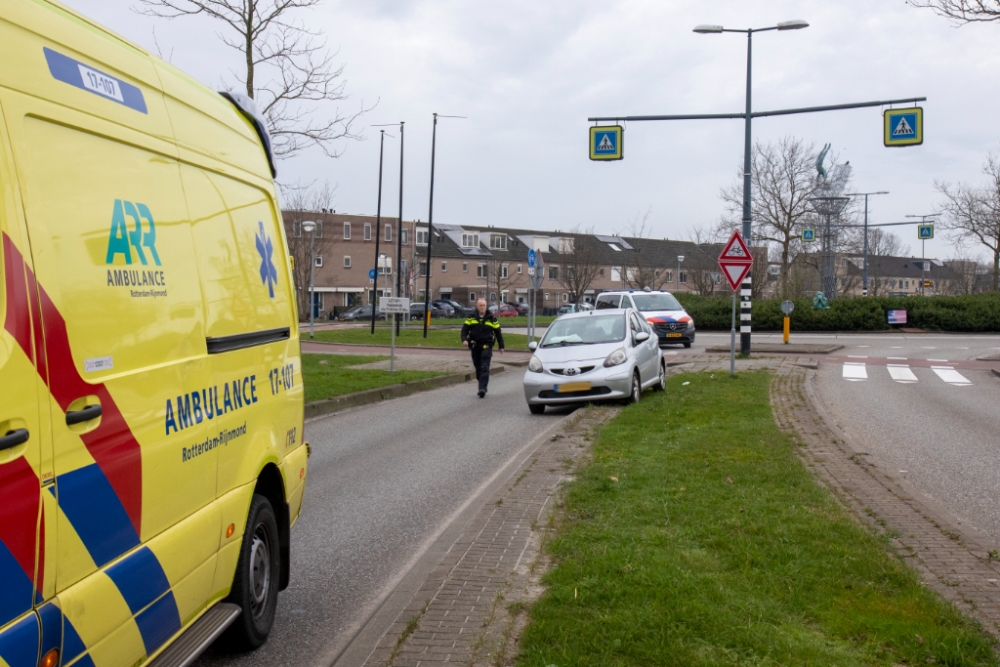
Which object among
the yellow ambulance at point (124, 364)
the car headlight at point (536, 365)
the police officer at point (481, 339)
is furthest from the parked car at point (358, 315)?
the yellow ambulance at point (124, 364)

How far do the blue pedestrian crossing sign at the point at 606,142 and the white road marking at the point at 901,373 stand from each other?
25.7ft

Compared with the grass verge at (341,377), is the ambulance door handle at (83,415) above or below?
above

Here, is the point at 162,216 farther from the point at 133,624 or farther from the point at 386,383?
the point at 386,383

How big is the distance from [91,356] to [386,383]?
1480 centimetres

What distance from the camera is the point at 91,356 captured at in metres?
2.68

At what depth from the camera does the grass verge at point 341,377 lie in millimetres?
15677

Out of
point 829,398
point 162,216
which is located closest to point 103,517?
point 162,216

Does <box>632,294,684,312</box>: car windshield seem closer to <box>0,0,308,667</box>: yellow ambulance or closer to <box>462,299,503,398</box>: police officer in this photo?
<box>462,299,503,398</box>: police officer

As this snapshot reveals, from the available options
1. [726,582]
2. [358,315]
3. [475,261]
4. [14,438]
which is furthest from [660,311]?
[475,261]

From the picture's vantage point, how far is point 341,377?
711 inches

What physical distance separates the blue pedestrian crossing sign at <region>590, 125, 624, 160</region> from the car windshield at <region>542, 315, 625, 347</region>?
7.44 metres

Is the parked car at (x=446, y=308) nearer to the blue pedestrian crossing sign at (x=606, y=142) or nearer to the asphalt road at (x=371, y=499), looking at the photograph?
the blue pedestrian crossing sign at (x=606, y=142)

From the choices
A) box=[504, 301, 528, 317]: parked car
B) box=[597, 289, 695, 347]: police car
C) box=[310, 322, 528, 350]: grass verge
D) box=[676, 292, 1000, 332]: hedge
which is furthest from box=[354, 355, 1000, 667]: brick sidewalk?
box=[504, 301, 528, 317]: parked car

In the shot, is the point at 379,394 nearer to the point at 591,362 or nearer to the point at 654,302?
the point at 591,362
